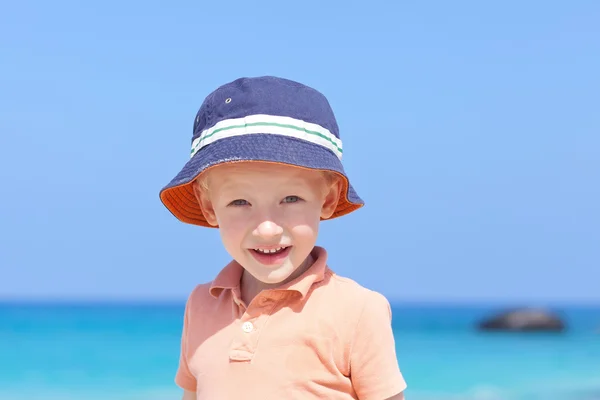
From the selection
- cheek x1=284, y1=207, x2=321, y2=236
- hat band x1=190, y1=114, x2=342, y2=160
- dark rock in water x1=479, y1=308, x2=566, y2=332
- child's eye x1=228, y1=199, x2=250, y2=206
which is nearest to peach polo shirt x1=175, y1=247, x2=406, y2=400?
cheek x1=284, y1=207, x2=321, y2=236

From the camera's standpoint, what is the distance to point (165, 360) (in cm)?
1430

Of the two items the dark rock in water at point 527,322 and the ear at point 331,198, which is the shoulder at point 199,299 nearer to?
the ear at point 331,198

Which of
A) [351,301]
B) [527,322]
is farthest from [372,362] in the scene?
[527,322]

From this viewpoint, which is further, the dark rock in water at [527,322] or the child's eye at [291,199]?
the dark rock in water at [527,322]

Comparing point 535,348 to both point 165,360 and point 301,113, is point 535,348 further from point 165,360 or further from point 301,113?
point 301,113

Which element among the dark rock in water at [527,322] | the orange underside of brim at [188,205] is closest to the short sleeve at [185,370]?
the orange underside of brim at [188,205]

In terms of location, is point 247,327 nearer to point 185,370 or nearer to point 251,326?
point 251,326

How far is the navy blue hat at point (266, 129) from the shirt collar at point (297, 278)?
0.19 metres

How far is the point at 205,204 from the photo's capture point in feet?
7.48

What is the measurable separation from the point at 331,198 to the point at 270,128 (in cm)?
29

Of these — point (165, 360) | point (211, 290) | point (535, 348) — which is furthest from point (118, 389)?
point (535, 348)

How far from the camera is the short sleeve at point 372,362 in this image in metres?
2.06

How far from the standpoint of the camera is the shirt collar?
212 cm

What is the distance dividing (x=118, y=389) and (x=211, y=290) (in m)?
9.17
